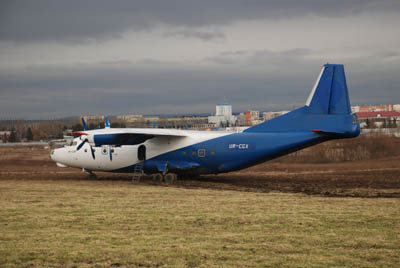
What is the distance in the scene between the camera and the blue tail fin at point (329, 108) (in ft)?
78.9

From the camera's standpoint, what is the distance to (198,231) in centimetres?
1238

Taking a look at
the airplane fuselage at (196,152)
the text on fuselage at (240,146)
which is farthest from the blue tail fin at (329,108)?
the text on fuselage at (240,146)

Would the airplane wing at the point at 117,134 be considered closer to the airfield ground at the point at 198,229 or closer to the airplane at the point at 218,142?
the airplane at the point at 218,142

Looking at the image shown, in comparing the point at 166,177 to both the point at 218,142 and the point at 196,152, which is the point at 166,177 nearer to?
the point at 196,152

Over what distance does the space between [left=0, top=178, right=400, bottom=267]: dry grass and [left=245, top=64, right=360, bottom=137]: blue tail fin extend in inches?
244

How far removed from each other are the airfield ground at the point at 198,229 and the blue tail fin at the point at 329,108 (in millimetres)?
3994

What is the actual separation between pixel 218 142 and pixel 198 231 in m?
14.6

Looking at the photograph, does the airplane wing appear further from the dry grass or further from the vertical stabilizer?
the vertical stabilizer

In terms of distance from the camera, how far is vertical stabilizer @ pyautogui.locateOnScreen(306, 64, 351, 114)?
947 inches

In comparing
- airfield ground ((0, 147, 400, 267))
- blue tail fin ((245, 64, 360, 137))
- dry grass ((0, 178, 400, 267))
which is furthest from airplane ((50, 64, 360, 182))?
dry grass ((0, 178, 400, 267))

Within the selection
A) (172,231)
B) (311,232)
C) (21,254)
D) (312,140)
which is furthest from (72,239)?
(312,140)

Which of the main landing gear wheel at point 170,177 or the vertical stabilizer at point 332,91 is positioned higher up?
the vertical stabilizer at point 332,91

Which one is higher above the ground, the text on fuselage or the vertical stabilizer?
the vertical stabilizer

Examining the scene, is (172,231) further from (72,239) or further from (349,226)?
→ (349,226)
